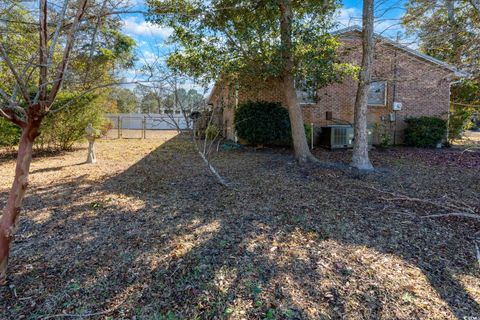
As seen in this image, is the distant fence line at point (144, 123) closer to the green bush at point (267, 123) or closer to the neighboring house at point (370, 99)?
the green bush at point (267, 123)

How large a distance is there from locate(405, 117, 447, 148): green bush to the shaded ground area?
6.32 meters

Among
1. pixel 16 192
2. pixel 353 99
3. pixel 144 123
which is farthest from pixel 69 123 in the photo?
pixel 353 99

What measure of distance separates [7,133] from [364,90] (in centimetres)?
917

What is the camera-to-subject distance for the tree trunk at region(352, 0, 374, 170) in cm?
624

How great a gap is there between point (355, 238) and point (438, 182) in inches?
144

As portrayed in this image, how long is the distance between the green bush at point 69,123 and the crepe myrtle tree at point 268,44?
410 cm

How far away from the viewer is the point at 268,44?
7113mm

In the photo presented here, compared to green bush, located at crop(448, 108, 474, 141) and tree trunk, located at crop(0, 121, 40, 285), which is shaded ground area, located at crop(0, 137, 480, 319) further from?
green bush, located at crop(448, 108, 474, 141)

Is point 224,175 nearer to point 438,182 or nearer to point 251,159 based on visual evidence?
point 251,159

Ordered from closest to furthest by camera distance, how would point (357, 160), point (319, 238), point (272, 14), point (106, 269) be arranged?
point (106, 269), point (319, 238), point (357, 160), point (272, 14)

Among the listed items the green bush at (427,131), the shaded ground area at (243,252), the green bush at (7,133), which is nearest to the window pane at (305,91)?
the shaded ground area at (243,252)

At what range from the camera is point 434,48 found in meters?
5.33

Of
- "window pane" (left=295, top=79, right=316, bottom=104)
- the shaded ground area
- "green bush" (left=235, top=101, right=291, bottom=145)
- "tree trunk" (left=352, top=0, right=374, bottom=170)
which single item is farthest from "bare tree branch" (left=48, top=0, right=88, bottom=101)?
"green bush" (left=235, top=101, right=291, bottom=145)

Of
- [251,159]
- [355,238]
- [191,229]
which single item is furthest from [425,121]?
[191,229]
